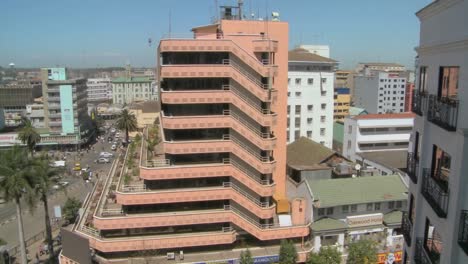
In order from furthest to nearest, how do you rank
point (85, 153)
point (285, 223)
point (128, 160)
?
1. point (85, 153)
2. point (128, 160)
3. point (285, 223)

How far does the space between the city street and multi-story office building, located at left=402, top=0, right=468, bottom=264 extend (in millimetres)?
33536

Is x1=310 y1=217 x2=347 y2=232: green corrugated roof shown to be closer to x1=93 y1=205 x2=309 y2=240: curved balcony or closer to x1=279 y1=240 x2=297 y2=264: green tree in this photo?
x1=93 y1=205 x2=309 y2=240: curved balcony

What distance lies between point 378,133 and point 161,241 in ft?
176

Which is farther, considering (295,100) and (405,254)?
(295,100)

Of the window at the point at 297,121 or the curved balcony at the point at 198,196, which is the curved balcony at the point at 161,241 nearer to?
the curved balcony at the point at 198,196

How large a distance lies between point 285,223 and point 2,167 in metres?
28.3

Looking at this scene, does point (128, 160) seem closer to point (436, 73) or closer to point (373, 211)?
point (373, 211)

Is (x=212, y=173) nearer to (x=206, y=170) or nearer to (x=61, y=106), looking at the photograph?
(x=206, y=170)

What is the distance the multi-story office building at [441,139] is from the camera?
911 centimetres

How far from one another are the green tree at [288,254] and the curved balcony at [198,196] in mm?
3554

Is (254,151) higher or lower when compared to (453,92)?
lower

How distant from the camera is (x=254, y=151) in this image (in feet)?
128

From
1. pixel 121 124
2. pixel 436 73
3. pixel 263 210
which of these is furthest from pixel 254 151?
pixel 121 124

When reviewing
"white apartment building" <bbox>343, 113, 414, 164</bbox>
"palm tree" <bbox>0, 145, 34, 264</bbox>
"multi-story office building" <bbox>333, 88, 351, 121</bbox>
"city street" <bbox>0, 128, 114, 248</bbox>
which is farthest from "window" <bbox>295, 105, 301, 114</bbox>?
"multi-story office building" <bbox>333, 88, 351, 121</bbox>
